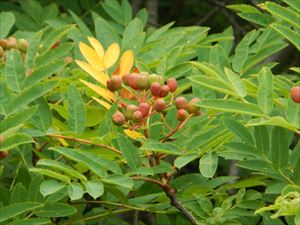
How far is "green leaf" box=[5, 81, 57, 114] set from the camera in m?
1.50

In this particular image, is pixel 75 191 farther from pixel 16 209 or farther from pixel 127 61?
pixel 127 61

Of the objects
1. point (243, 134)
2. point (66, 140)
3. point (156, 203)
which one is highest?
point (243, 134)

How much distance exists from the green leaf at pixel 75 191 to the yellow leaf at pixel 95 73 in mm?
298

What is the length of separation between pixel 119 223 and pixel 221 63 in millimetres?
465

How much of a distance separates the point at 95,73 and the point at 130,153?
26cm

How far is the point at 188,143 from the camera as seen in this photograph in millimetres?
1476

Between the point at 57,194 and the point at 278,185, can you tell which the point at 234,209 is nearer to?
the point at 278,185

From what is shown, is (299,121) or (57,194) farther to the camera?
(57,194)

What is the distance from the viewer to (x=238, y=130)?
1425mm

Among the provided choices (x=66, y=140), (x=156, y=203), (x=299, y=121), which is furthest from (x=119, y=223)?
(x=299, y=121)

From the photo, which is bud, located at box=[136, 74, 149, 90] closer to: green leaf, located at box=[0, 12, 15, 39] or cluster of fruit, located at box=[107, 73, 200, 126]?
cluster of fruit, located at box=[107, 73, 200, 126]

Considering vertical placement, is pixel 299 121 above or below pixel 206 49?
above

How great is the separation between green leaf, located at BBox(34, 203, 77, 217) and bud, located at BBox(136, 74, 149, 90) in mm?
269

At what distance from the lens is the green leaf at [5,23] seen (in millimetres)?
2008
